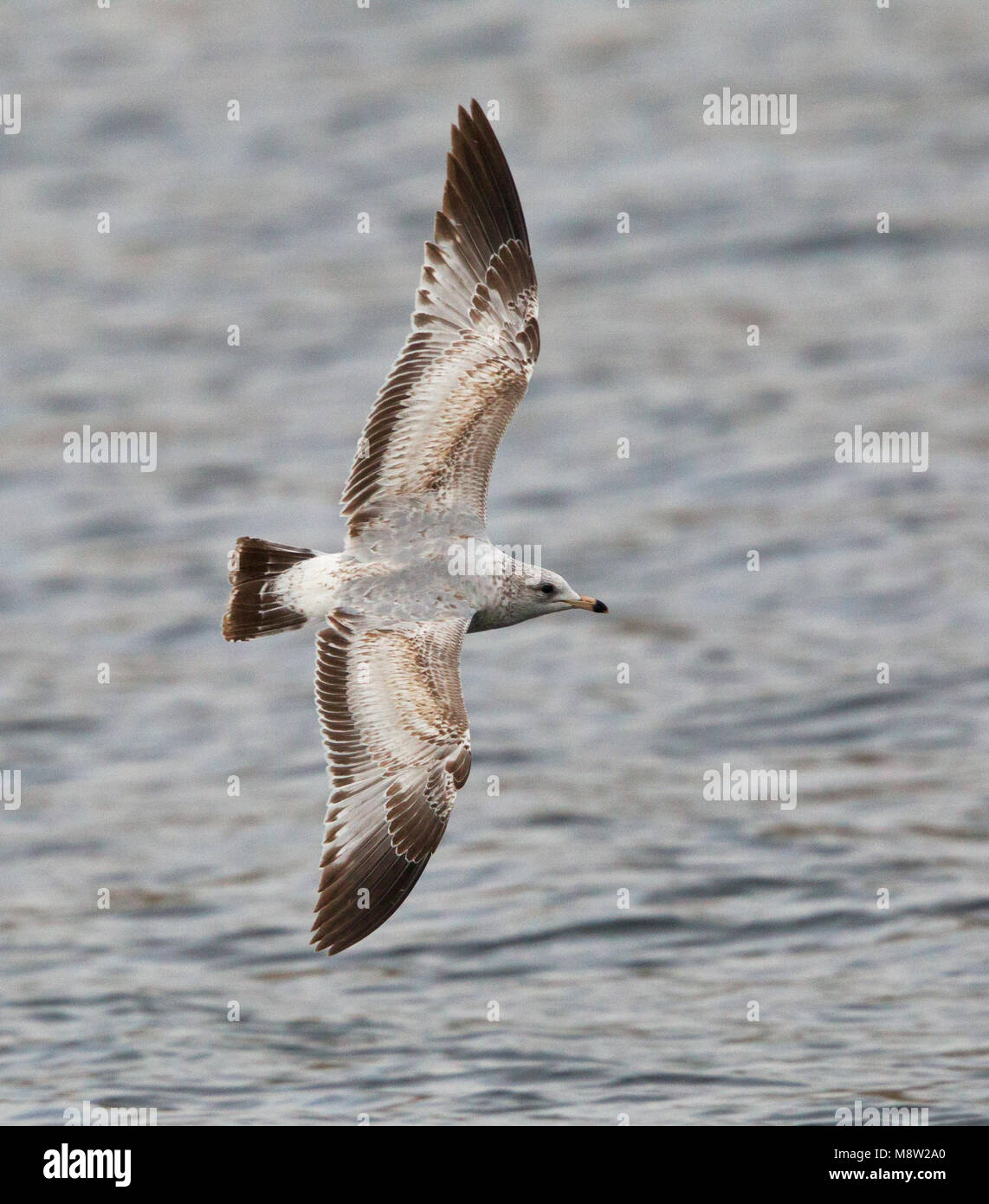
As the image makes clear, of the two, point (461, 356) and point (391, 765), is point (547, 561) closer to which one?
point (461, 356)

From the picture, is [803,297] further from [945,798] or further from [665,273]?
[945,798]

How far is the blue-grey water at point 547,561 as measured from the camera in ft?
54.4

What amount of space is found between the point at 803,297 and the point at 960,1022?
16.4 m

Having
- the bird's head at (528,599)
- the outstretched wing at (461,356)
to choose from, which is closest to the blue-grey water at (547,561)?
the bird's head at (528,599)

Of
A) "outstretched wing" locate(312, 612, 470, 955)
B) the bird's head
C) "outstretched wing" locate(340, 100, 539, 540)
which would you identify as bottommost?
"outstretched wing" locate(312, 612, 470, 955)

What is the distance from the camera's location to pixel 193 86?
36.6 m

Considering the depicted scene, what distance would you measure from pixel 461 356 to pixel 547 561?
1211 cm

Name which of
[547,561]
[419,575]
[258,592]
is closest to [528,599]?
[419,575]

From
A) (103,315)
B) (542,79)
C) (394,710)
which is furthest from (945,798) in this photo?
(542,79)

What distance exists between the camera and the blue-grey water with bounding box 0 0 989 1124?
16.6 m

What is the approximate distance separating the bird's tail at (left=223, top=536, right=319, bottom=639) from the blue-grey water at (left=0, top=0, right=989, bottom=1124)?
13.4ft

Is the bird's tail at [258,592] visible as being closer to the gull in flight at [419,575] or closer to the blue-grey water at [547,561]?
the gull in flight at [419,575]

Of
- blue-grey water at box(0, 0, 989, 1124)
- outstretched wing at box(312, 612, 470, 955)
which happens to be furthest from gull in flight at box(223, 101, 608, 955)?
blue-grey water at box(0, 0, 989, 1124)

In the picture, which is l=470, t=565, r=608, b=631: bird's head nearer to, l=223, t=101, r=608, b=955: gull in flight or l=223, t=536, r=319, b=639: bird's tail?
l=223, t=101, r=608, b=955: gull in flight
